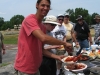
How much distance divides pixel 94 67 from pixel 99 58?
0.92 meters

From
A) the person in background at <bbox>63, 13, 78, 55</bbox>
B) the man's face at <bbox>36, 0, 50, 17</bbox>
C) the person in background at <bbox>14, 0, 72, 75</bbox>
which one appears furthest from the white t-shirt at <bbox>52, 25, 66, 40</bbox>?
the man's face at <bbox>36, 0, 50, 17</bbox>

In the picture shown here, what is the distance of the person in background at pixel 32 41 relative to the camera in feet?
7.35

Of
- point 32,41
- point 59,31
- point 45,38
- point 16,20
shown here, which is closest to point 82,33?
point 59,31

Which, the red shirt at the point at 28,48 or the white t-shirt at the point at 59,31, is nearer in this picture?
the red shirt at the point at 28,48

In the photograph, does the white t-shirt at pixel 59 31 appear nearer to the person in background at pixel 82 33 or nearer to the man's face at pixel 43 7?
Result: the person in background at pixel 82 33

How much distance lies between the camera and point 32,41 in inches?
94.2

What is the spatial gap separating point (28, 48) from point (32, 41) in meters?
0.10

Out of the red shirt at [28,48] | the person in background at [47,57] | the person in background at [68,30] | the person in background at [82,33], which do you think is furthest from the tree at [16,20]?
the red shirt at [28,48]

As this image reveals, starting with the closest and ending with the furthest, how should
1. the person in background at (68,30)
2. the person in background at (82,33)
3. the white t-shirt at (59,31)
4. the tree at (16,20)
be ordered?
1. the white t-shirt at (59,31)
2. the person in background at (68,30)
3. the person in background at (82,33)
4. the tree at (16,20)

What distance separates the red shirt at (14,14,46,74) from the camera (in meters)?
2.31

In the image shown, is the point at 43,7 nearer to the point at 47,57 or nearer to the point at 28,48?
Result: the point at 28,48

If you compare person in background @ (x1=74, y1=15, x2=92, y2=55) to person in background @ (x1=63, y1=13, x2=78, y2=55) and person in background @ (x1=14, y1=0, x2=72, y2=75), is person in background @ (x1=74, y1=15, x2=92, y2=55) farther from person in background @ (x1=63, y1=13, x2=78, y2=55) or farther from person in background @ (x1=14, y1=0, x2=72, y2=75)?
person in background @ (x1=14, y1=0, x2=72, y2=75)

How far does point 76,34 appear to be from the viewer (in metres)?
7.12

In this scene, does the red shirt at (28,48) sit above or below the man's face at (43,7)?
below
